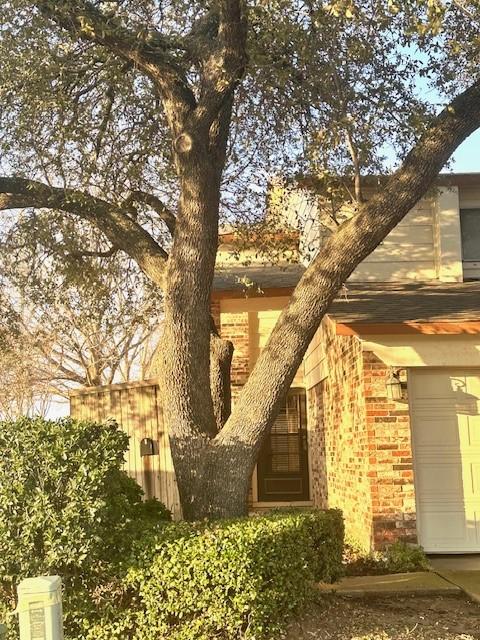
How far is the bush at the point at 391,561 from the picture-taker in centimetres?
827

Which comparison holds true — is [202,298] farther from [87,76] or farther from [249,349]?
[249,349]

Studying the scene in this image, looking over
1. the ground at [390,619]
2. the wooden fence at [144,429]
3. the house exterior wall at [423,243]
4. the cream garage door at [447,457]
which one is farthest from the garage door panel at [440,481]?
the house exterior wall at [423,243]

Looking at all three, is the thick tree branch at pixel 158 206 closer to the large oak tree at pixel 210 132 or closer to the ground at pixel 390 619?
the large oak tree at pixel 210 132

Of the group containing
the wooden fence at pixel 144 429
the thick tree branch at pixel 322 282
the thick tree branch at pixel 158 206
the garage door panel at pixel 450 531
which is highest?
the thick tree branch at pixel 158 206

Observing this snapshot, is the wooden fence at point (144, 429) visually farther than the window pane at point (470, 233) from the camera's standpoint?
No

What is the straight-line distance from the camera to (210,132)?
7523 millimetres

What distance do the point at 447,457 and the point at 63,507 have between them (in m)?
5.30

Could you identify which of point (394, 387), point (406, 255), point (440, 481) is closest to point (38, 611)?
point (394, 387)

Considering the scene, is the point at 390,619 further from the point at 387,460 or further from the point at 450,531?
the point at 450,531

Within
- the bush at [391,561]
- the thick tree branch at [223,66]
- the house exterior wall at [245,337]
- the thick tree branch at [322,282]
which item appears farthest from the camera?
the house exterior wall at [245,337]

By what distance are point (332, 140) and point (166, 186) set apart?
11.1 ft

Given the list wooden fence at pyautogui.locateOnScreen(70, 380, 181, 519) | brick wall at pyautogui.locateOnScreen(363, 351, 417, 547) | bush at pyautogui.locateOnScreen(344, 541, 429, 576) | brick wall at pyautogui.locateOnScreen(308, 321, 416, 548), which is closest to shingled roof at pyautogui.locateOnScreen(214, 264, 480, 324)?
brick wall at pyautogui.locateOnScreen(308, 321, 416, 548)

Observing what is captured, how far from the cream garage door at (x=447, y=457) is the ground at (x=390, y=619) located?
197 cm

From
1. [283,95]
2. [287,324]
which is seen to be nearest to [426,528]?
[287,324]
